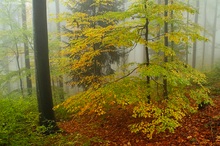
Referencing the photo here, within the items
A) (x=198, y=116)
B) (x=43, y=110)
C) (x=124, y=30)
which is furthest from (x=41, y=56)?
(x=198, y=116)

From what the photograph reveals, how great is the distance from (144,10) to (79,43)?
97.7 inches

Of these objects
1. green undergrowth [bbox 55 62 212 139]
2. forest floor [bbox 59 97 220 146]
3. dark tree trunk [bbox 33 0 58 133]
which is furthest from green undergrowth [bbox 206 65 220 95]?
dark tree trunk [bbox 33 0 58 133]

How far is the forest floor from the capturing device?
6.13 meters

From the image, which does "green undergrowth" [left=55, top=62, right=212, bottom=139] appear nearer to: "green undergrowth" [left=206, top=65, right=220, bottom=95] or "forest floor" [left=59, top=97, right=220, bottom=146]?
"forest floor" [left=59, top=97, right=220, bottom=146]

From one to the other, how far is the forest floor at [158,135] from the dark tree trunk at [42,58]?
1396mm

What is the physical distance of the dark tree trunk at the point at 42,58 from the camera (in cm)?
671

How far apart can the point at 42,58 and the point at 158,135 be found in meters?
5.13

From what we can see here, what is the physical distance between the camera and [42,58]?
6918mm

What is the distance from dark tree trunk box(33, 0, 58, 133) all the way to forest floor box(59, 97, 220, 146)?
4.58ft

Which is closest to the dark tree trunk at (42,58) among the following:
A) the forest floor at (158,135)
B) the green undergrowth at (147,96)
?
the green undergrowth at (147,96)

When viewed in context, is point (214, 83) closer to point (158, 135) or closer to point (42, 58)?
point (158, 135)

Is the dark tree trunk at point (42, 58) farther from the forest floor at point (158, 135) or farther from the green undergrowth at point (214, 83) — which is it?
the green undergrowth at point (214, 83)

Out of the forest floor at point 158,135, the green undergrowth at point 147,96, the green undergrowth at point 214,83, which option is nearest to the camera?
the green undergrowth at point 147,96

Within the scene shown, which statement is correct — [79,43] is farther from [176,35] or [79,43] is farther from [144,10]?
[176,35]
